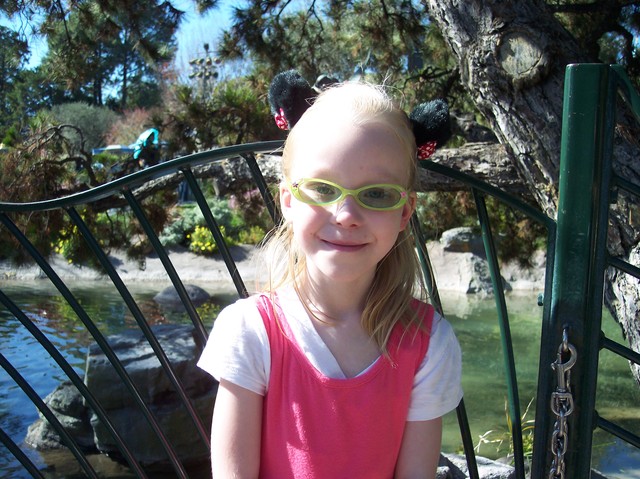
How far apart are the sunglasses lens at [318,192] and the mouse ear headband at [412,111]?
24 cm

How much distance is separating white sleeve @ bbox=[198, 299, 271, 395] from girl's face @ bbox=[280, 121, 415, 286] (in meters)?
0.16

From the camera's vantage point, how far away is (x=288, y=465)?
1222 mm

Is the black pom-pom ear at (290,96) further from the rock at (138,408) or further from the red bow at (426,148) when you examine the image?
the rock at (138,408)

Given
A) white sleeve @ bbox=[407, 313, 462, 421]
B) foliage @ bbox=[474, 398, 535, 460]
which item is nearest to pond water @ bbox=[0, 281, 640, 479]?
foliage @ bbox=[474, 398, 535, 460]

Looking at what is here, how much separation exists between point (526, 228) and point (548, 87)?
8.03 ft

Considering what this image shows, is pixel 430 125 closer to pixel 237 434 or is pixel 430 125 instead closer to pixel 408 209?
pixel 408 209

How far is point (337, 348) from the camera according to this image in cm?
129

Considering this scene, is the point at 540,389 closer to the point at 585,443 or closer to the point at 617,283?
the point at 585,443

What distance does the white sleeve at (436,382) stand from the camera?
4.17 feet

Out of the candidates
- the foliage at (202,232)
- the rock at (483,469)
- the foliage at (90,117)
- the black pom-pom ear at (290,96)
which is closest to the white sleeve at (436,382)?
the black pom-pom ear at (290,96)

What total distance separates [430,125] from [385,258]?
0.92 feet

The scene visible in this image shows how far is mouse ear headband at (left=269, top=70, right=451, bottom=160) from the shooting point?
52.0 inches

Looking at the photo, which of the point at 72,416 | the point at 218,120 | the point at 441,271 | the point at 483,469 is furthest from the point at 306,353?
the point at 441,271

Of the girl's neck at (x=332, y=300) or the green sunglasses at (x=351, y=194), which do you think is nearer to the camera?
the green sunglasses at (x=351, y=194)
